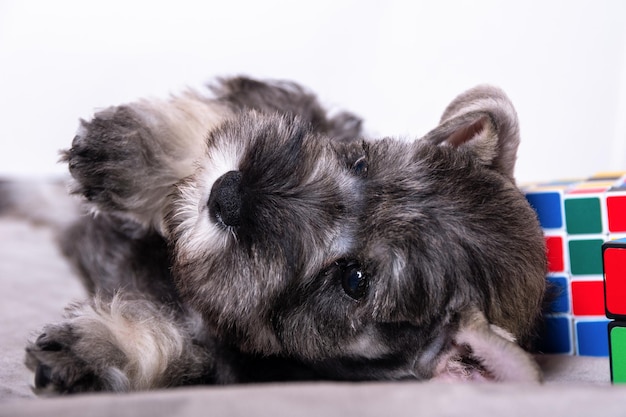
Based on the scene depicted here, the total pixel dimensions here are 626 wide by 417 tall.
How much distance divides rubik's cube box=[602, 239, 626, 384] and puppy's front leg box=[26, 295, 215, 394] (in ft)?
4.21

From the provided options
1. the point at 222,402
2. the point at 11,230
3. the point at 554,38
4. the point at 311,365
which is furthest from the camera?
the point at 554,38

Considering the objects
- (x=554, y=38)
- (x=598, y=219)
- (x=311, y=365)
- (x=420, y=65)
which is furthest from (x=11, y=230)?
(x=554, y=38)

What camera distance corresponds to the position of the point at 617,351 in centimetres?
211

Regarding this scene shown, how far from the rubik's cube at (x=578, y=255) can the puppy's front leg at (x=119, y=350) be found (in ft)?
4.16

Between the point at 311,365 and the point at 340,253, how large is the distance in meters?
0.40

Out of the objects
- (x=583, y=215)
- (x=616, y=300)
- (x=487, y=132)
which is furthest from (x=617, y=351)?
(x=487, y=132)

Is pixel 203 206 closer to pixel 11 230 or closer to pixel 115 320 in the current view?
pixel 115 320

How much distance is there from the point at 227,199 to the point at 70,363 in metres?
0.62

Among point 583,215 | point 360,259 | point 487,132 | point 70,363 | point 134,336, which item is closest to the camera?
point 70,363

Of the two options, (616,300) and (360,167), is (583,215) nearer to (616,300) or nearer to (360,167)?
(616,300)

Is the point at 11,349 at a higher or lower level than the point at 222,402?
lower

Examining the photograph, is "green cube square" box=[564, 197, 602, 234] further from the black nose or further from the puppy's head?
the black nose

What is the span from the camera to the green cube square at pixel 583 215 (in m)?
2.48

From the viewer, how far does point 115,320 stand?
216cm
